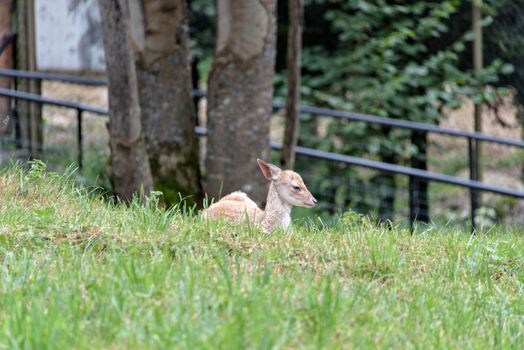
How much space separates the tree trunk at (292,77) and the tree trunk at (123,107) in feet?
5.73

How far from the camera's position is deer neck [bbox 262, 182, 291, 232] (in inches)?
274

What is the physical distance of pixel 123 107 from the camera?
25.5ft

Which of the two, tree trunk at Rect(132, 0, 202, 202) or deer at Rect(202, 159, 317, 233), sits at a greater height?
tree trunk at Rect(132, 0, 202, 202)

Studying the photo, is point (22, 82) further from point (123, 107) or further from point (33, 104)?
point (123, 107)

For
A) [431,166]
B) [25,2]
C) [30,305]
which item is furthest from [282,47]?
[30,305]

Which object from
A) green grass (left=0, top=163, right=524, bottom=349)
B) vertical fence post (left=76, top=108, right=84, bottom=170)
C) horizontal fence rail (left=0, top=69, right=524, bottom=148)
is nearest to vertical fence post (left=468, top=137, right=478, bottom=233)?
horizontal fence rail (left=0, top=69, right=524, bottom=148)

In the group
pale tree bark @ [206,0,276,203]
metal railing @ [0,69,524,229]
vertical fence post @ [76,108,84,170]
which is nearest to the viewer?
pale tree bark @ [206,0,276,203]

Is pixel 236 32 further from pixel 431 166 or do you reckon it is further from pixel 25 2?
pixel 431 166

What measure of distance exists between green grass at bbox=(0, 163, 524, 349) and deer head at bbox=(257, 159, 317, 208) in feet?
3.04

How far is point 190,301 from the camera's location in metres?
4.00

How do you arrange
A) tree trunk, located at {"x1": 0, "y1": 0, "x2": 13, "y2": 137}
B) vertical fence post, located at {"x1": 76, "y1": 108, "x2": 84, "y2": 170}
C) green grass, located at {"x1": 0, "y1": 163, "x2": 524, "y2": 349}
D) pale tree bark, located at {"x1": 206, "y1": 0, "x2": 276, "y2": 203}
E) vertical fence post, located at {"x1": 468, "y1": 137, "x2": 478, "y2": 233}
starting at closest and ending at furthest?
green grass, located at {"x1": 0, "y1": 163, "x2": 524, "y2": 349}, pale tree bark, located at {"x1": 206, "y1": 0, "x2": 276, "y2": 203}, tree trunk, located at {"x1": 0, "y1": 0, "x2": 13, "y2": 137}, vertical fence post, located at {"x1": 468, "y1": 137, "x2": 478, "y2": 233}, vertical fence post, located at {"x1": 76, "y1": 108, "x2": 84, "y2": 170}

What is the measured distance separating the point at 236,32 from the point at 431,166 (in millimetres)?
5757

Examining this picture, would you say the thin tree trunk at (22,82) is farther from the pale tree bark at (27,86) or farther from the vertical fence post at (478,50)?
the vertical fence post at (478,50)

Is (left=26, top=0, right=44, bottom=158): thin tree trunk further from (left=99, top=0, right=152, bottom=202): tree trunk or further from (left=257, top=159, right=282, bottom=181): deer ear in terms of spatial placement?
(left=257, top=159, right=282, bottom=181): deer ear
